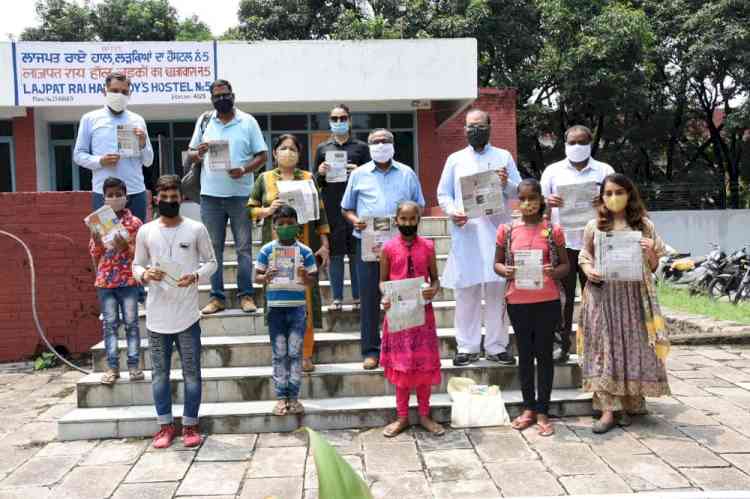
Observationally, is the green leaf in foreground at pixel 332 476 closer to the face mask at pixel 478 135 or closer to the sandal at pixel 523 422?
the sandal at pixel 523 422

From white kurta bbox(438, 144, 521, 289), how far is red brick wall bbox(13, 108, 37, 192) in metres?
12.5

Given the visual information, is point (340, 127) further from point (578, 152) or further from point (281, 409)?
point (281, 409)

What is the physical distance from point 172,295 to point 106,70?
1059cm

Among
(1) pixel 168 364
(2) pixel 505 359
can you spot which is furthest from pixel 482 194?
(1) pixel 168 364

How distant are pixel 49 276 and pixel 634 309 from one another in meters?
5.95

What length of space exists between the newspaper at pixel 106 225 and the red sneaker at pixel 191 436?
1.57 meters

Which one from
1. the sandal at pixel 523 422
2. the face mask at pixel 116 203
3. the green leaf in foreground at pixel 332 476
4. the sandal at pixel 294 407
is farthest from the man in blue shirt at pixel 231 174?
the green leaf in foreground at pixel 332 476

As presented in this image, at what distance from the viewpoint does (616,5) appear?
738 inches

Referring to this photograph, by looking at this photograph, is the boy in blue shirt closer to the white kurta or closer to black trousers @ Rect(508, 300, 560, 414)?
the white kurta

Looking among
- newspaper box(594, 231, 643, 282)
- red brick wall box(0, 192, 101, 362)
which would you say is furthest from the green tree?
newspaper box(594, 231, 643, 282)

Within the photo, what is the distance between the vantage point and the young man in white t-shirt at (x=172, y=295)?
4.53 metres

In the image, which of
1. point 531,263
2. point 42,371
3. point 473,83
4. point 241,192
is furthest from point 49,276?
point 473,83

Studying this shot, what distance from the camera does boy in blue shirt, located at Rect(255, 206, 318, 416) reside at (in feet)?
15.6

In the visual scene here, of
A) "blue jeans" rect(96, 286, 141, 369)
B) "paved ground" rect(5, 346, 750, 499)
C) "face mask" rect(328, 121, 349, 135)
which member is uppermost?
"face mask" rect(328, 121, 349, 135)
